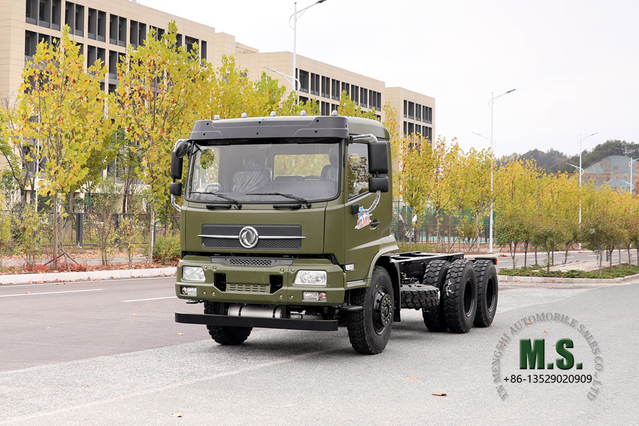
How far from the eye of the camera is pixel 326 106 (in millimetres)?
88000

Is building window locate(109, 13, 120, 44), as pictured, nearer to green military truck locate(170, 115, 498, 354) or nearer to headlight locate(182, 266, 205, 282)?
green military truck locate(170, 115, 498, 354)

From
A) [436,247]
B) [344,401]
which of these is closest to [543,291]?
[344,401]

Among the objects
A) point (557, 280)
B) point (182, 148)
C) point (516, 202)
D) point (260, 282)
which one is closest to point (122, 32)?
point (516, 202)

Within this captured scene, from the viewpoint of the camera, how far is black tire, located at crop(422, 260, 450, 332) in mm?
11367

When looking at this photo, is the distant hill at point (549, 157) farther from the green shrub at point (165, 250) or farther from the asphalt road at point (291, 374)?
the asphalt road at point (291, 374)

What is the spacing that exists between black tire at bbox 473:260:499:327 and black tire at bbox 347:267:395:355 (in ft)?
9.46

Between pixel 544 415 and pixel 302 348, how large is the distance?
4.16 metres

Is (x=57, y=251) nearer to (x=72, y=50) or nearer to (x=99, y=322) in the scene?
(x=72, y=50)

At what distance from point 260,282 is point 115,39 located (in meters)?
58.9

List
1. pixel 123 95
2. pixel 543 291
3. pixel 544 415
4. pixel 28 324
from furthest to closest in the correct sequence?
pixel 123 95, pixel 543 291, pixel 28 324, pixel 544 415

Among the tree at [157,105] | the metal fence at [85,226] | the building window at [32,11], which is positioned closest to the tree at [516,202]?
the tree at [157,105]

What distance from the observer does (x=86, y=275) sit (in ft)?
71.3

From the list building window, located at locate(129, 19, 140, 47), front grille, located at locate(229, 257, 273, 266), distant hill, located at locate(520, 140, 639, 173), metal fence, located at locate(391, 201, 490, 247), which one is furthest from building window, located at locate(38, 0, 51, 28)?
distant hill, located at locate(520, 140, 639, 173)

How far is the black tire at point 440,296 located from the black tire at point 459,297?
8cm
